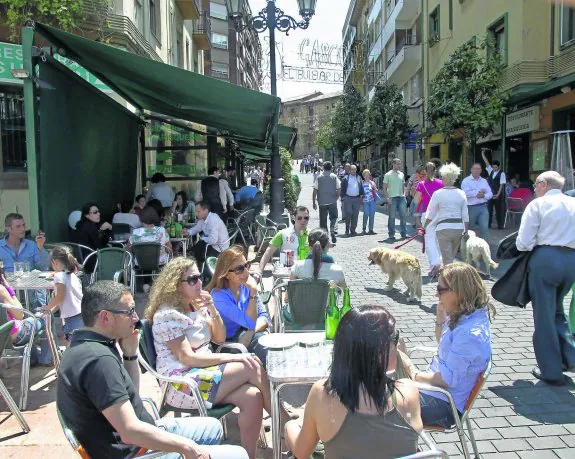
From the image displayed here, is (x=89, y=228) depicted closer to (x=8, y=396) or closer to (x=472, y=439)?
(x=8, y=396)

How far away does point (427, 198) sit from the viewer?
399 inches

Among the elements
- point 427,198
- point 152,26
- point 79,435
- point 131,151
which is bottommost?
point 79,435

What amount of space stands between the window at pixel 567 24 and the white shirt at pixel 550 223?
11839 millimetres

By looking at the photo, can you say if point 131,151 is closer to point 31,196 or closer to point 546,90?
point 31,196

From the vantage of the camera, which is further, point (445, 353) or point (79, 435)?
point (445, 353)

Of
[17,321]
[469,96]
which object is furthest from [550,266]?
[469,96]

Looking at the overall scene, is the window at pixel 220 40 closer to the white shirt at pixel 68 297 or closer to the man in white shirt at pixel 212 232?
the man in white shirt at pixel 212 232

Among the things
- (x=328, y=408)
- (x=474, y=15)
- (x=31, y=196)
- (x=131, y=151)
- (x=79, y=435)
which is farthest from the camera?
(x=474, y=15)

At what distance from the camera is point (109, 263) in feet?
21.9

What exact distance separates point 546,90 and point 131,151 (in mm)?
9444

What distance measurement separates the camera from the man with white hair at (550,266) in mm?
4395

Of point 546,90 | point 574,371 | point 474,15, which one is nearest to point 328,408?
point 574,371

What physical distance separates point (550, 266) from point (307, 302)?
1.95 m

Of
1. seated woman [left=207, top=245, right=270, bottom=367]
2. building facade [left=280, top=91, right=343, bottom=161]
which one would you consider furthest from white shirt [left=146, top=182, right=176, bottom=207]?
building facade [left=280, top=91, right=343, bottom=161]
